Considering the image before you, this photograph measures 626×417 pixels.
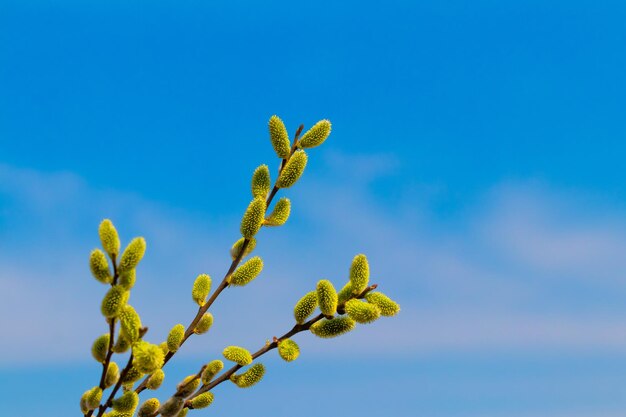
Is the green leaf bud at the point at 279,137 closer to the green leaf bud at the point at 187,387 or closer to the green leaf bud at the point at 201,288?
the green leaf bud at the point at 201,288

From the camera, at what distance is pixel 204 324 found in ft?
9.71

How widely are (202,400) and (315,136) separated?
126 cm

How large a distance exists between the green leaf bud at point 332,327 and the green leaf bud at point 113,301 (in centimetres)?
83

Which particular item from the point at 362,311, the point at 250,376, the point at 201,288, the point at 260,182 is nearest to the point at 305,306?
the point at 362,311

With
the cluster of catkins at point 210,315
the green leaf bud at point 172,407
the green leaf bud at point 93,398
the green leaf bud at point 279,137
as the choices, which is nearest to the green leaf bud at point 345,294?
the cluster of catkins at point 210,315

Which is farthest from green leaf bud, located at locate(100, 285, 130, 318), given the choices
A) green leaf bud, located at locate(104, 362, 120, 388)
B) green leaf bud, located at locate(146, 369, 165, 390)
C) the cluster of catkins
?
green leaf bud, located at locate(146, 369, 165, 390)

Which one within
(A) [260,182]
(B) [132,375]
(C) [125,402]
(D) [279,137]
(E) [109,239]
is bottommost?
(C) [125,402]

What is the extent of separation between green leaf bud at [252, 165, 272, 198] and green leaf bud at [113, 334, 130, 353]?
0.85m

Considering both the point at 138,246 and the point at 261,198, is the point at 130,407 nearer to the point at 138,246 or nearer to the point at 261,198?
the point at 138,246

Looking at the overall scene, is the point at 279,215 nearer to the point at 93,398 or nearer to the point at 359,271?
the point at 359,271

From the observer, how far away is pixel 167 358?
2777 mm

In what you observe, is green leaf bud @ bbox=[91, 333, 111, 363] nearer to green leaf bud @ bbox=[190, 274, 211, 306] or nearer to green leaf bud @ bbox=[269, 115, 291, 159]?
green leaf bud @ bbox=[190, 274, 211, 306]

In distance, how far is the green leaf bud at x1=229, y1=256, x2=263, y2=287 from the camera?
2.85m

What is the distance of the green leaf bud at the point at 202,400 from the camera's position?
9.14 ft
